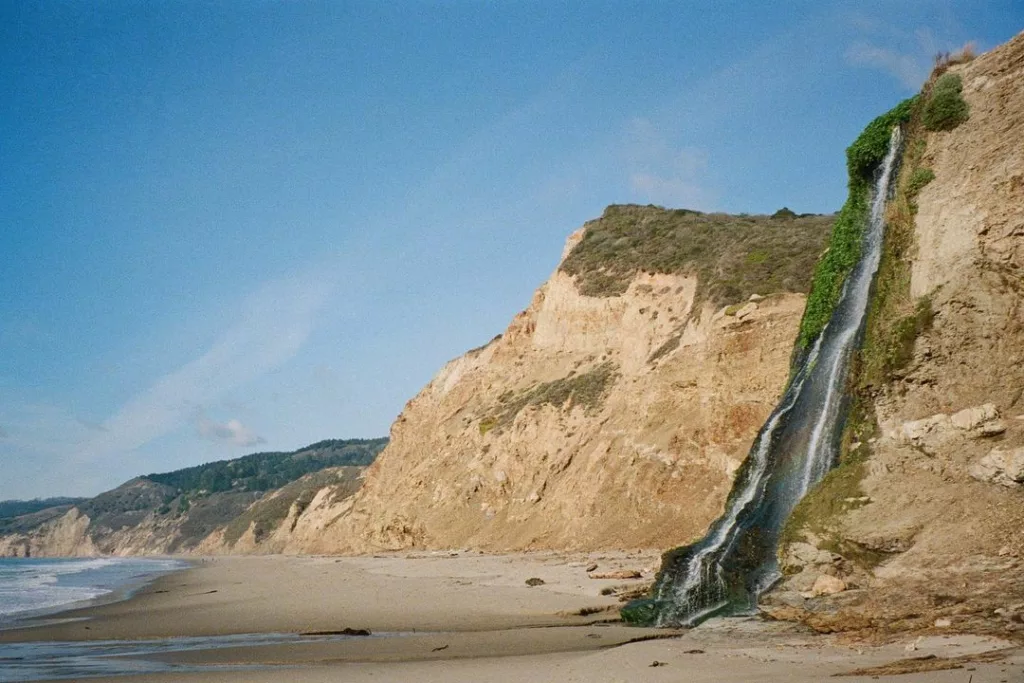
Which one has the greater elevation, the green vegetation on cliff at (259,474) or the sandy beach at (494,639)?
the green vegetation on cliff at (259,474)

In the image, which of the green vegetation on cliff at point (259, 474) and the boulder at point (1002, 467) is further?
the green vegetation on cliff at point (259, 474)

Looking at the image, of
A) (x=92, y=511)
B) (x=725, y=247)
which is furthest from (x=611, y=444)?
(x=92, y=511)

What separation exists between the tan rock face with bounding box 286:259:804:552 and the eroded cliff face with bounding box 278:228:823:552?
7cm

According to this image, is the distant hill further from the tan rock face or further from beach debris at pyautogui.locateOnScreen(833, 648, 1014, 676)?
beach debris at pyautogui.locateOnScreen(833, 648, 1014, 676)

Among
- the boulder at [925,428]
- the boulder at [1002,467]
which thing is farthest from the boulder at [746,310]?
the boulder at [1002,467]

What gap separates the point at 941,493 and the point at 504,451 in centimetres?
2722

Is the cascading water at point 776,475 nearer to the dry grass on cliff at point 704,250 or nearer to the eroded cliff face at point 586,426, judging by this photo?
the eroded cliff face at point 586,426

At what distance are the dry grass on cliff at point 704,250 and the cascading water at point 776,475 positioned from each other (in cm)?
809

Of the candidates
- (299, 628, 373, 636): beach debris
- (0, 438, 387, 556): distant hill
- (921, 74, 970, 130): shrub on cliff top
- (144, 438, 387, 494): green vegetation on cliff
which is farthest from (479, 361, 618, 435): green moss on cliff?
(144, 438, 387, 494): green vegetation on cliff

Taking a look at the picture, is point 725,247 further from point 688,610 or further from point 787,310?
point 688,610

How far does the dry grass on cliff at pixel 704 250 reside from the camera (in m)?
32.1

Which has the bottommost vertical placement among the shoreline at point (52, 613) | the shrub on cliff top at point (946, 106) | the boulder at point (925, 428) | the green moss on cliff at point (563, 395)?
the shoreline at point (52, 613)

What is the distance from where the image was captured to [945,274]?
51.1ft

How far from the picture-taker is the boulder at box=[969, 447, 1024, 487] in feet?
38.9
